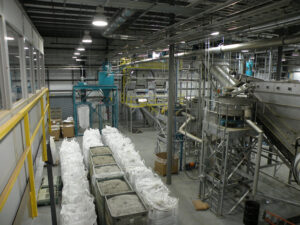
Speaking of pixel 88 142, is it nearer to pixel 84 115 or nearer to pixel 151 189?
pixel 151 189

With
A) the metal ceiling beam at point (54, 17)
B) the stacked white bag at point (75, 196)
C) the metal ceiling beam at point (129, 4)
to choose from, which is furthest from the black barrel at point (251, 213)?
the metal ceiling beam at point (54, 17)

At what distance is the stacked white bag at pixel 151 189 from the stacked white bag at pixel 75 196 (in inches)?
44.4

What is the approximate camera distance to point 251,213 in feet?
16.8

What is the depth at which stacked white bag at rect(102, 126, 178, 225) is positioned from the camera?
444 cm

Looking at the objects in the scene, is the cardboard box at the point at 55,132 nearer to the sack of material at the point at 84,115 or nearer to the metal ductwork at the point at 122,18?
the sack of material at the point at 84,115

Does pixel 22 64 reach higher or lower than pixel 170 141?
higher

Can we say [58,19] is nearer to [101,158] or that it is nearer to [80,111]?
[80,111]

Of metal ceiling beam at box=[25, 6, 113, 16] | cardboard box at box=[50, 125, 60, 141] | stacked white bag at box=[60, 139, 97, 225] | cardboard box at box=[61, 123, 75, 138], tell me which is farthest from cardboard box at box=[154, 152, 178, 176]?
cardboard box at box=[50, 125, 60, 141]

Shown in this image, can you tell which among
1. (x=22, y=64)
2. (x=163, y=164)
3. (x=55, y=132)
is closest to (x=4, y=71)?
(x=22, y=64)

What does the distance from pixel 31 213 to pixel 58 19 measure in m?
7.91

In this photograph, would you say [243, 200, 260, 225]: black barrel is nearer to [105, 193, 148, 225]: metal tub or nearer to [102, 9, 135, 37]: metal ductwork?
[105, 193, 148, 225]: metal tub

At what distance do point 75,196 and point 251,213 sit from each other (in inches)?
165

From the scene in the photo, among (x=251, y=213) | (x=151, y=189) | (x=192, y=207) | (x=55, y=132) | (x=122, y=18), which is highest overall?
(x=122, y=18)

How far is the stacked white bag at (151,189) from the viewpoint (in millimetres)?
4438
